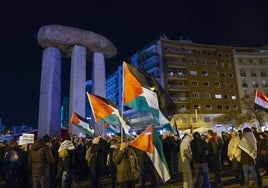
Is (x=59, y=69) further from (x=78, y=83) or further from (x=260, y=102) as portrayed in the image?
(x=260, y=102)

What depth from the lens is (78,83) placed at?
30.7 m

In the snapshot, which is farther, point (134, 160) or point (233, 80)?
point (233, 80)

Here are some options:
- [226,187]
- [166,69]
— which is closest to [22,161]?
[226,187]

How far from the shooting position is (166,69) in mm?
52406

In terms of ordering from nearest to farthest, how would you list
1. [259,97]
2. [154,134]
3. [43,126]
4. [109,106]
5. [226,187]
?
[154,134] < [226,187] < [109,106] < [259,97] < [43,126]

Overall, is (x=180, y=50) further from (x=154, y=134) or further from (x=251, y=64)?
(x=154, y=134)

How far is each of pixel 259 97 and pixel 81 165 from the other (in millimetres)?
8881

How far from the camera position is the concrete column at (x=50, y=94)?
1150 inches

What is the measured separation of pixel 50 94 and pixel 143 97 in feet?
79.1

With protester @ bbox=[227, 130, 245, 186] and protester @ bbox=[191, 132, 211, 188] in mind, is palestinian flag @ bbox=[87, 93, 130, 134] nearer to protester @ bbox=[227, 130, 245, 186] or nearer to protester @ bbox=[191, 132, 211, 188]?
protester @ bbox=[191, 132, 211, 188]

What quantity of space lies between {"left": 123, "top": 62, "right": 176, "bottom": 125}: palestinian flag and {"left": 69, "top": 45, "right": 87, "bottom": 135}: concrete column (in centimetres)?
2203

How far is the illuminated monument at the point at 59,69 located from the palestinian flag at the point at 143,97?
71.5 feet

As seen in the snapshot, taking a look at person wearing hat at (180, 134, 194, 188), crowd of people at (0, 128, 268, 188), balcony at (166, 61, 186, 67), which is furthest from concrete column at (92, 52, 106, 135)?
person wearing hat at (180, 134, 194, 188)

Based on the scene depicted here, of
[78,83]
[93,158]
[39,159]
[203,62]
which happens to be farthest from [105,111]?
[203,62]
